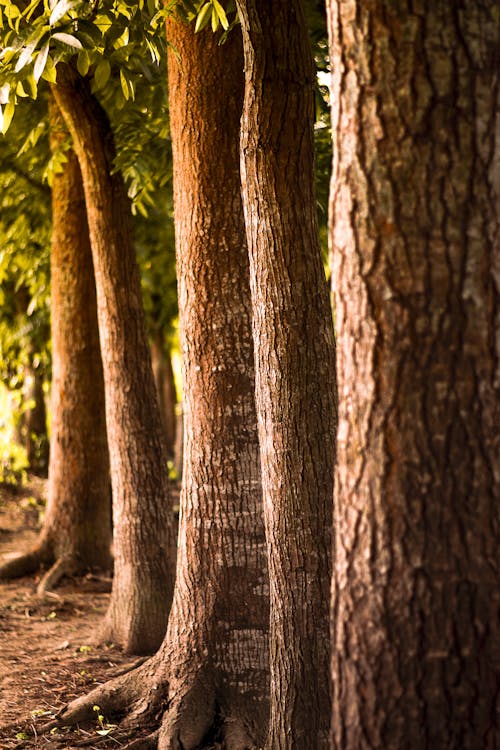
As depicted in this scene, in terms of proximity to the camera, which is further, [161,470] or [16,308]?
[16,308]

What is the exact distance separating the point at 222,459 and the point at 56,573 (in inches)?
179

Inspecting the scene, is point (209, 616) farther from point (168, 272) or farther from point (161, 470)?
point (168, 272)

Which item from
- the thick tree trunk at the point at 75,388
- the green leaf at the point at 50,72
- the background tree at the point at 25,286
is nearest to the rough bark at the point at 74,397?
the thick tree trunk at the point at 75,388

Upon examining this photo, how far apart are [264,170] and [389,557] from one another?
7.28 ft

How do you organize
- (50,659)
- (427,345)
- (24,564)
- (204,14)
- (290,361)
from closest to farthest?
(427,345), (290,361), (204,14), (50,659), (24,564)

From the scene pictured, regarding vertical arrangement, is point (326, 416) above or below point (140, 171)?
below

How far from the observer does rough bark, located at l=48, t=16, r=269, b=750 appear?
16.5 ft

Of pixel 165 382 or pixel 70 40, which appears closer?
pixel 70 40

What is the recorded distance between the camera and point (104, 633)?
23.2 feet

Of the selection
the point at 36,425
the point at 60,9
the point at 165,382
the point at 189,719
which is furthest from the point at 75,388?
the point at 165,382

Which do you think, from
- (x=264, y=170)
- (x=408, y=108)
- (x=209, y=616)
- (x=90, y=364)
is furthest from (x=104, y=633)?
(x=408, y=108)

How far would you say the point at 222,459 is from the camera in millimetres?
5031

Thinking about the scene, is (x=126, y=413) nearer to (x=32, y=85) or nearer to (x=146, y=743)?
(x=146, y=743)

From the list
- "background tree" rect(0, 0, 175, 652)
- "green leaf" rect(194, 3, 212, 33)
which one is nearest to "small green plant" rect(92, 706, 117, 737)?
"background tree" rect(0, 0, 175, 652)
